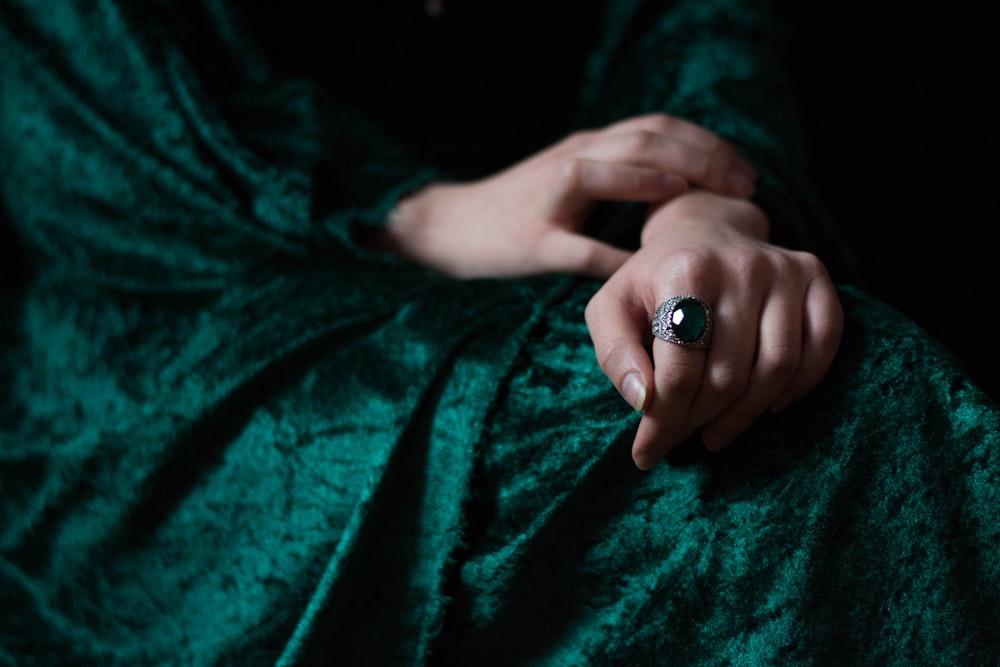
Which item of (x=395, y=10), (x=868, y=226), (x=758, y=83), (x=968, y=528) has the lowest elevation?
(x=868, y=226)

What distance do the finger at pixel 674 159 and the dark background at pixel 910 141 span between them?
469 mm

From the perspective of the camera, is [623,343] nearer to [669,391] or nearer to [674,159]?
[669,391]

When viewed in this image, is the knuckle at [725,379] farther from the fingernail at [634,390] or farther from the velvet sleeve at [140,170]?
the velvet sleeve at [140,170]

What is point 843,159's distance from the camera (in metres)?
1.04

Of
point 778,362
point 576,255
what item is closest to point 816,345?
point 778,362

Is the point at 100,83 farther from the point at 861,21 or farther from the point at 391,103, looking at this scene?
the point at 861,21

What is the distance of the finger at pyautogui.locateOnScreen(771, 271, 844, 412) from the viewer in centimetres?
44

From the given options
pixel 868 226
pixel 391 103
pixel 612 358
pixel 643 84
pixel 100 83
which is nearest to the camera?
pixel 612 358

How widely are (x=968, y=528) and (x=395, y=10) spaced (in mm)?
666

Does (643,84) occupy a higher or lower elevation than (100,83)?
lower

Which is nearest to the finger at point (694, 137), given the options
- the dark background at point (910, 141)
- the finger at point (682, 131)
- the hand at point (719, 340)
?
the finger at point (682, 131)

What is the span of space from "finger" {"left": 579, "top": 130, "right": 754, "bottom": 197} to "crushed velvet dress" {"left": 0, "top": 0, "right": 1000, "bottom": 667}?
0.18 feet

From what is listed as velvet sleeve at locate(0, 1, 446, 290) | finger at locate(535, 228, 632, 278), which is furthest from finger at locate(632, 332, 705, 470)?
velvet sleeve at locate(0, 1, 446, 290)

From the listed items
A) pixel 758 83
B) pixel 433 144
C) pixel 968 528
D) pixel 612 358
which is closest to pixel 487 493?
pixel 612 358
